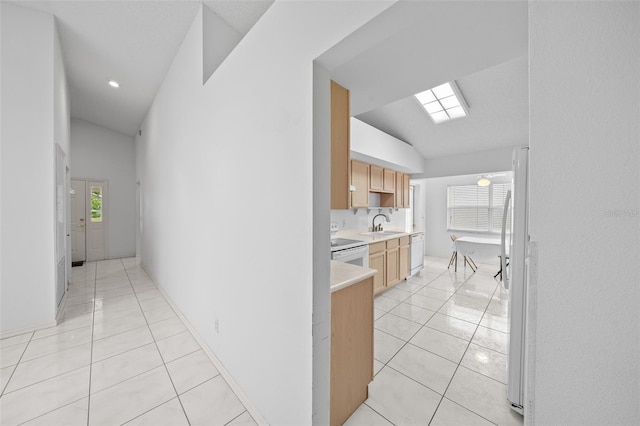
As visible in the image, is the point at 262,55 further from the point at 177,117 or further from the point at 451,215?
the point at 451,215

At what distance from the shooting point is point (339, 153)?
4.91 ft

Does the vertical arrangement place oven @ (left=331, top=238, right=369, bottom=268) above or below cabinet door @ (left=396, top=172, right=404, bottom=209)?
below

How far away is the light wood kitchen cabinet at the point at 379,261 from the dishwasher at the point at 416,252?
1101 mm

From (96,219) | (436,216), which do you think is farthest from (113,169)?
(436,216)

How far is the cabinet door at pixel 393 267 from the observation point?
13.3ft

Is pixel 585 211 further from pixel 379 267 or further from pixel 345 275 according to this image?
pixel 379 267

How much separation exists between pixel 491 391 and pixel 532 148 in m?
2.05

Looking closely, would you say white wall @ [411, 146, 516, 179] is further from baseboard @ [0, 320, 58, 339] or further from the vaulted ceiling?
baseboard @ [0, 320, 58, 339]

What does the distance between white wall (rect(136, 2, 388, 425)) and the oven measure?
1.49 metres

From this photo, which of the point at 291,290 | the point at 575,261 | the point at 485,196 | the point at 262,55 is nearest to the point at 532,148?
the point at 575,261

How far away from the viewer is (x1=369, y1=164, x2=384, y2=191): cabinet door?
170 inches

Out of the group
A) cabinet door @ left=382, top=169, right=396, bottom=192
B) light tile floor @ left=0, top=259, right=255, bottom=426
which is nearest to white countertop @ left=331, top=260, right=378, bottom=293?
light tile floor @ left=0, top=259, right=255, bottom=426

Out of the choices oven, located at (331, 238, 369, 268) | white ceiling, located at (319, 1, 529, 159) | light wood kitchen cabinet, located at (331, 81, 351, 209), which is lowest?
oven, located at (331, 238, 369, 268)

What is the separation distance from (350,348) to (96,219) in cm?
752
